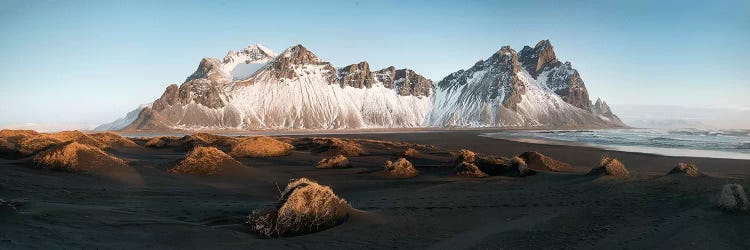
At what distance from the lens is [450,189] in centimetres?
1722

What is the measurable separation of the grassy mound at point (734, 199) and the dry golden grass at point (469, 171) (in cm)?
1110

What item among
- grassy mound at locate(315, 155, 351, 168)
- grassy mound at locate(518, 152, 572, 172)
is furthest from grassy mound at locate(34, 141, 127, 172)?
grassy mound at locate(518, 152, 572, 172)

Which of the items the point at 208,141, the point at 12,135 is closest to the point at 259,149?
the point at 208,141

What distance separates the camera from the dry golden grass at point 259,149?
31.7 m

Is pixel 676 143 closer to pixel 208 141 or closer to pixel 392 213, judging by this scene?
pixel 208 141

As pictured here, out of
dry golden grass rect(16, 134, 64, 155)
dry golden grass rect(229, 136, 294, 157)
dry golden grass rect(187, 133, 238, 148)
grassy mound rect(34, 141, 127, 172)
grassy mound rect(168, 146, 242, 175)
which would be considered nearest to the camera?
grassy mound rect(34, 141, 127, 172)

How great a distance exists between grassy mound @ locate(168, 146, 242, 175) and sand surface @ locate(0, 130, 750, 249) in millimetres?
942

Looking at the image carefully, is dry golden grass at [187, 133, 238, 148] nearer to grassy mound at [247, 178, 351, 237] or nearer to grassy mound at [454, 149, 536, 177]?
grassy mound at [454, 149, 536, 177]

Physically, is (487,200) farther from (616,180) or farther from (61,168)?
(61,168)

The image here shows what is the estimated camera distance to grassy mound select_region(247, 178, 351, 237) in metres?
9.98

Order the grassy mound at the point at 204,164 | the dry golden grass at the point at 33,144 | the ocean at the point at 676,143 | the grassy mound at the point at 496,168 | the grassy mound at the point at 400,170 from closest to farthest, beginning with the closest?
the grassy mound at the point at 204,164, the grassy mound at the point at 496,168, the grassy mound at the point at 400,170, the dry golden grass at the point at 33,144, the ocean at the point at 676,143

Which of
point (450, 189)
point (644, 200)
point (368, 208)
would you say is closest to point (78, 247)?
point (368, 208)

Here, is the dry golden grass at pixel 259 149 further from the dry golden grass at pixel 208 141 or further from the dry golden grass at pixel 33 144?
the dry golden grass at pixel 33 144

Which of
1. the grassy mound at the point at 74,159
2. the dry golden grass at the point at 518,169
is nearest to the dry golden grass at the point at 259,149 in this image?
the grassy mound at the point at 74,159
